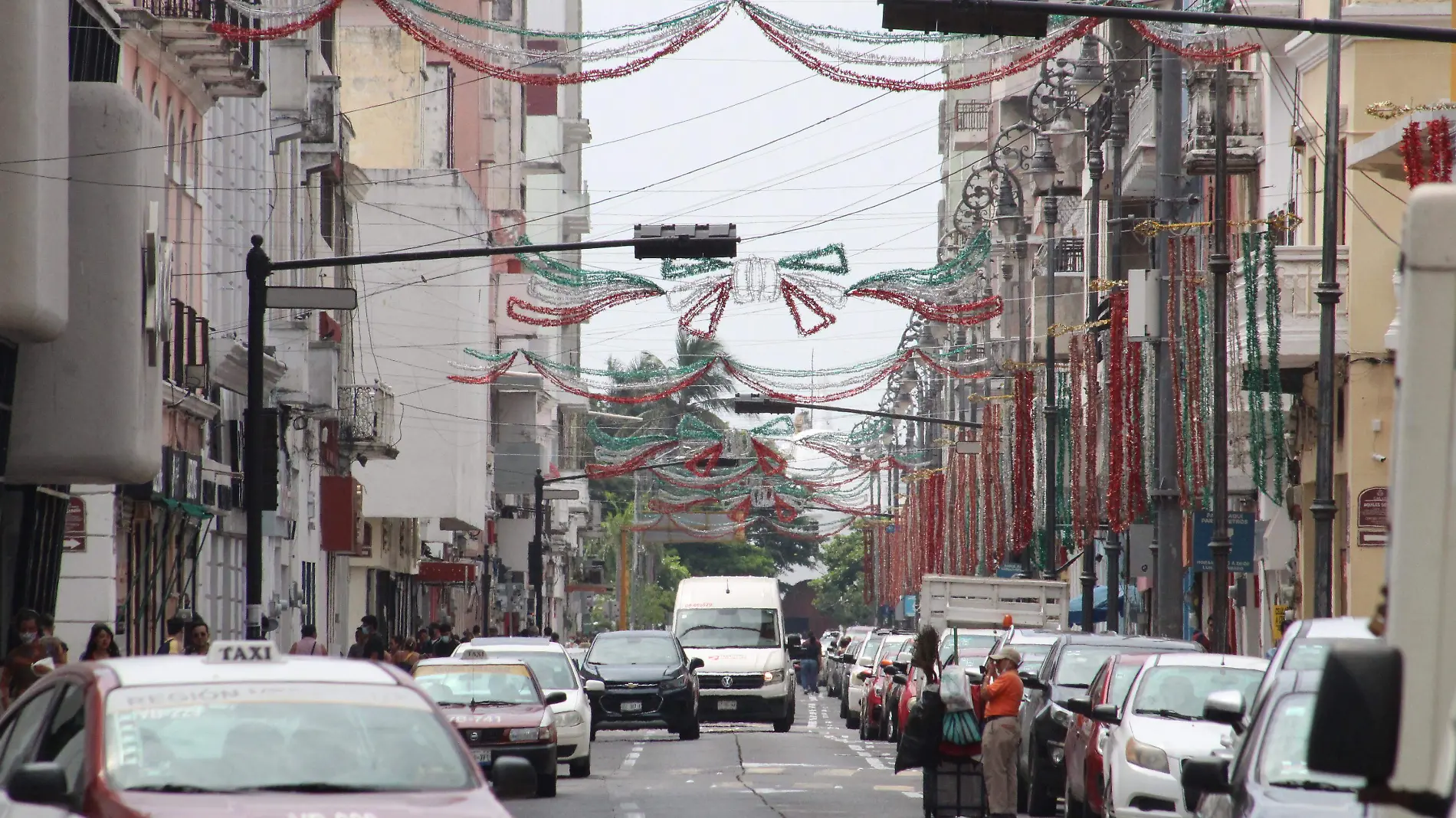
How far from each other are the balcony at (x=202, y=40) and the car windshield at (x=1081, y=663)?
1376 centimetres

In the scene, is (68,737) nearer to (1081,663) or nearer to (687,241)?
(1081,663)

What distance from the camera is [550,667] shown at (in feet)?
99.5

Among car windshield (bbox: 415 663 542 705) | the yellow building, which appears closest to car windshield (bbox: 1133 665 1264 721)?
car windshield (bbox: 415 663 542 705)

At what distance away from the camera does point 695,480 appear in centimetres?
8100

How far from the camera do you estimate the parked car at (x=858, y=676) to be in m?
44.1

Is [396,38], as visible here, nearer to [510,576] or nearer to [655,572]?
[510,576]

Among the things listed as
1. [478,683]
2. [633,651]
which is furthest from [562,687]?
[633,651]

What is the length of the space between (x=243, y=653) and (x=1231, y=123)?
32597 millimetres

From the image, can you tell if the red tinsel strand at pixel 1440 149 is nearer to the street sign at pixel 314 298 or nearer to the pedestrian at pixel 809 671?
the street sign at pixel 314 298

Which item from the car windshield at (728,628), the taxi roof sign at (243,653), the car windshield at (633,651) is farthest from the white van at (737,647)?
the taxi roof sign at (243,653)

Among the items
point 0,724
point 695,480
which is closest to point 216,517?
point 0,724

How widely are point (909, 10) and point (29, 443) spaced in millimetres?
14519

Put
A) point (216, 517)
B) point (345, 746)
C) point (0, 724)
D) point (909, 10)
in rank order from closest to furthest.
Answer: point (345, 746) < point (0, 724) < point (909, 10) < point (216, 517)

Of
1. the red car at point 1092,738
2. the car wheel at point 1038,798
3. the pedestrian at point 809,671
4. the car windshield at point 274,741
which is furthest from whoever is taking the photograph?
the pedestrian at point 809,671
